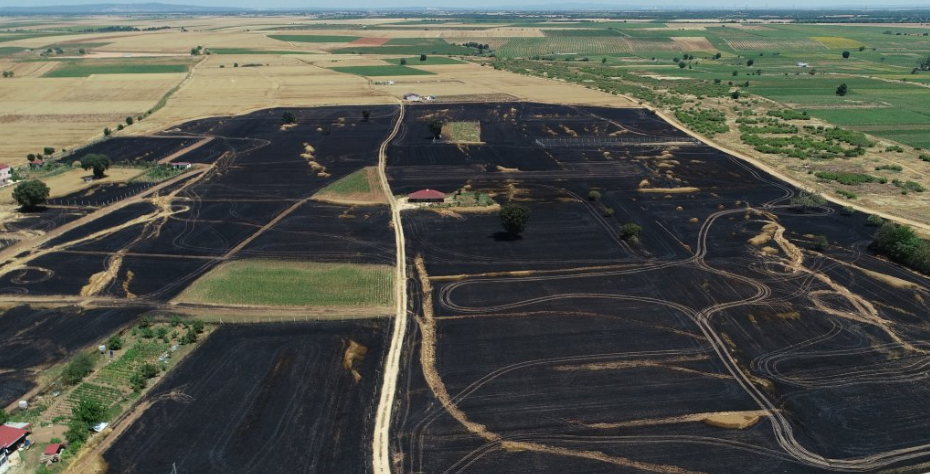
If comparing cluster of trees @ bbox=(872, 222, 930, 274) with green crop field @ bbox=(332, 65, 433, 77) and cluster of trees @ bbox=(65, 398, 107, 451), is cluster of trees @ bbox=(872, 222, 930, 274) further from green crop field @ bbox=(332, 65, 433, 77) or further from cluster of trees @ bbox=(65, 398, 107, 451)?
green crop field @ bbox=(332, 65, 433, 77)

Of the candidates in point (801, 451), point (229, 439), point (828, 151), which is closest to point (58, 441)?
point (229, 439)

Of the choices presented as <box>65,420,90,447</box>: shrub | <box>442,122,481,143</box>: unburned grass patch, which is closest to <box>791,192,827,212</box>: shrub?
<box>442,122,481,143</box>: unburned grass patch

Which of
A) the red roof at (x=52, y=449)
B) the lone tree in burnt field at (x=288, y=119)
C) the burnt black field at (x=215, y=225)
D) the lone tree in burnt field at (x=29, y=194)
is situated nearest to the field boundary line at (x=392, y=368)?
the burnt black field at (x=215, y=225)

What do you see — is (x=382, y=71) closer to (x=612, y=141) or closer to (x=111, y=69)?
(x=111, y=69)

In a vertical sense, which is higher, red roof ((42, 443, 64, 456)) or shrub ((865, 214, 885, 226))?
shrub ((865, 214, 885, 226))

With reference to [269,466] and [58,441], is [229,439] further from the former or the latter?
[58,441]

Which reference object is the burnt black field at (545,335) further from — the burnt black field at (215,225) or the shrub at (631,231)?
the shrub at (631,231)
